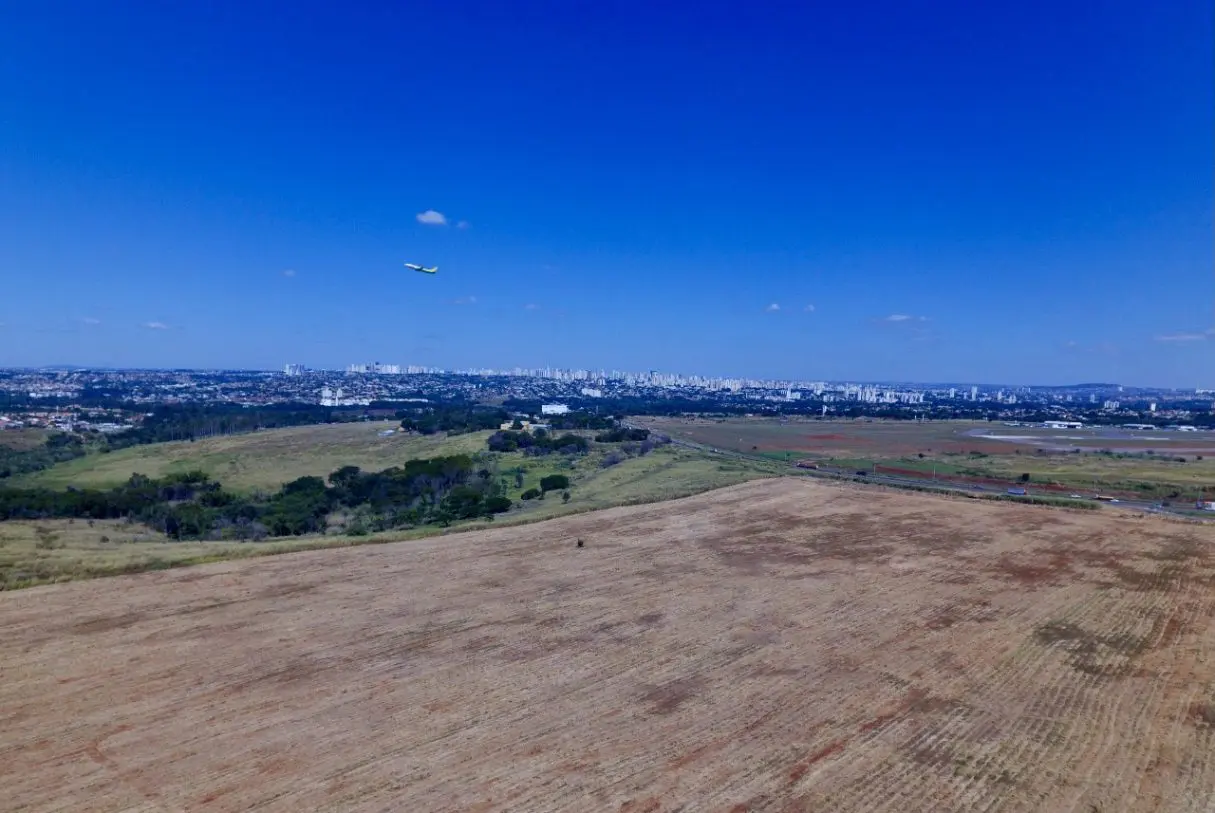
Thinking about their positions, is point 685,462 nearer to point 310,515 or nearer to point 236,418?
point 310,515

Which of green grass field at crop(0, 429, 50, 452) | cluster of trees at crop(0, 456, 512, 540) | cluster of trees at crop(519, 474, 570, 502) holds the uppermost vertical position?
cluster of trees at crop(519, 474, 570, 502)

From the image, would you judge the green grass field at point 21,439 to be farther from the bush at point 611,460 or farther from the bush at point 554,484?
the bush at point 611,460

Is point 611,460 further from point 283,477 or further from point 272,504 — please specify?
point 272,504

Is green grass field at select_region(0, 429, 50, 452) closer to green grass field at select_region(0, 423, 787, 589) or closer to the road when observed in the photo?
green grass field at select_region(0, 423, 787, 589)

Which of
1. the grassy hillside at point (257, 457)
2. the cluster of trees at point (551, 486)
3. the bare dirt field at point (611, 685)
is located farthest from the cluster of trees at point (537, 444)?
the bare dirt field at point (611, 685)

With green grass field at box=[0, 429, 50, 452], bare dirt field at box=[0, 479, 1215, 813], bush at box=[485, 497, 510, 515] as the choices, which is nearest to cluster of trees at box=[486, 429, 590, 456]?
bush at box=[485, 497, 510, 515]

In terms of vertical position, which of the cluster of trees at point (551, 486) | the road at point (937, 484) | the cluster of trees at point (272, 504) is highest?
the road at point (937, 484)
